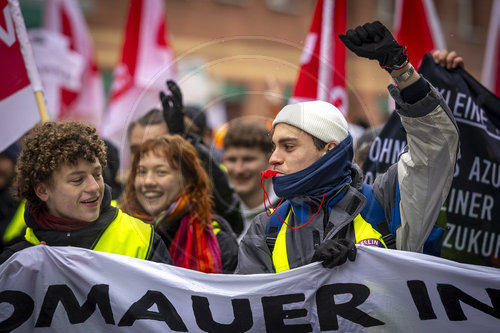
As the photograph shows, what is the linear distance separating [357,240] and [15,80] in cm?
213

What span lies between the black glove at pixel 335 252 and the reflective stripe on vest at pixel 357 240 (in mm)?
95

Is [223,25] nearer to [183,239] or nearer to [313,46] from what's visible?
[313,46]

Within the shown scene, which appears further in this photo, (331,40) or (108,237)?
(331,40)

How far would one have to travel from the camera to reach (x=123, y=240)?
2.62 meters

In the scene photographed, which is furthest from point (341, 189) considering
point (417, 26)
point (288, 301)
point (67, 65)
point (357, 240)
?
point (67, 65)

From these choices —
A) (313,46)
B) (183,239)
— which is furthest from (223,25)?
(183,239)

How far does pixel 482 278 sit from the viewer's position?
239cm

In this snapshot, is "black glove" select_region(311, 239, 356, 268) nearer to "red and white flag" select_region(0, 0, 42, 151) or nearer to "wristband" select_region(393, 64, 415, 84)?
"wristband" select_region(393, 64, 415, 84)

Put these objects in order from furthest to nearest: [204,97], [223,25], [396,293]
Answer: [223,25] < [204,97] < [396,293]

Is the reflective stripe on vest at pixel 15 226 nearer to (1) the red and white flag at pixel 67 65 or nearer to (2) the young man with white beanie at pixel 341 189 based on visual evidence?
(1) the red and white flag at pixel 67 65

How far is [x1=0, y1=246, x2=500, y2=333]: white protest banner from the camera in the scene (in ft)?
7.75

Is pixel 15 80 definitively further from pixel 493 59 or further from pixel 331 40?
pixel 493 59

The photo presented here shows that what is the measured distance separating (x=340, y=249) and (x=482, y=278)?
Result: 600mm

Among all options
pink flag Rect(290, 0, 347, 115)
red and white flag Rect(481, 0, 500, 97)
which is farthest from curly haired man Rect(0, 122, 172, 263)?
red and white flag Rect(481, 0, 500, 97)
